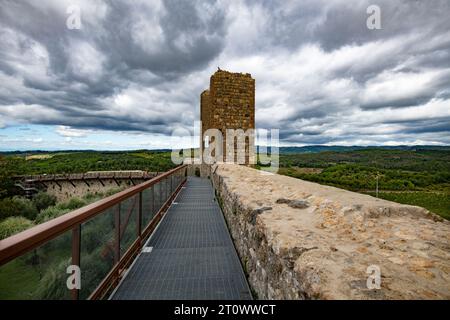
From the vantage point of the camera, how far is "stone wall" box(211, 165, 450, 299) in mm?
1450

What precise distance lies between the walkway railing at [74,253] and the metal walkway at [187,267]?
292mm

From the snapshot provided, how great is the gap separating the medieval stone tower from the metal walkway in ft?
31.4

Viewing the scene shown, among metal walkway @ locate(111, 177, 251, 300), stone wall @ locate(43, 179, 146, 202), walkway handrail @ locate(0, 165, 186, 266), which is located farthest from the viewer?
stone wall @ locate(43, 179, 146, 202)

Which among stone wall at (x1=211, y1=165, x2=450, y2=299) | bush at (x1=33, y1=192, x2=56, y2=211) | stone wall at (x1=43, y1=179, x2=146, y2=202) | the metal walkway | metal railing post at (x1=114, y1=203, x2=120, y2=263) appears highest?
stone wall at (x1=211, y1=165, x2=450, y2=299)

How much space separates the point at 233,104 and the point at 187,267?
1234cm

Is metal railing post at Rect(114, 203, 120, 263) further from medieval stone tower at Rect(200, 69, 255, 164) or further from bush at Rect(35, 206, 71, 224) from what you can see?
medieval stone tower at Rect(200, 69, 255, 164)

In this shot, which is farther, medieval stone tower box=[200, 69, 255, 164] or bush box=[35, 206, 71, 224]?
medieval stone tower box=[200, 69, 255, 164]

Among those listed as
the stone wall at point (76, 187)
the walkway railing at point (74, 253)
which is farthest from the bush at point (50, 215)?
the stone wall at point (76, 187)

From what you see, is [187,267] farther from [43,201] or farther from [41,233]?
[43,201]

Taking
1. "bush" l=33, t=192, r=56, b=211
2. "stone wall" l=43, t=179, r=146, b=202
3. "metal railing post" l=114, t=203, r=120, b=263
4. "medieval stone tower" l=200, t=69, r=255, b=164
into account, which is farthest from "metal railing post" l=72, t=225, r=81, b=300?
"bush" l=33, t=192, r=56, b=211

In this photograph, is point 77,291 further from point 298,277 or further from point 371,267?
point 371,267

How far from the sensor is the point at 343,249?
195cm

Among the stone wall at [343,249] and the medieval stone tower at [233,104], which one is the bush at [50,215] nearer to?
the medieval stone tower at [233,104]

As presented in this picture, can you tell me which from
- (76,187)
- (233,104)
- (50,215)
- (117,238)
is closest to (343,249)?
(117,238)
